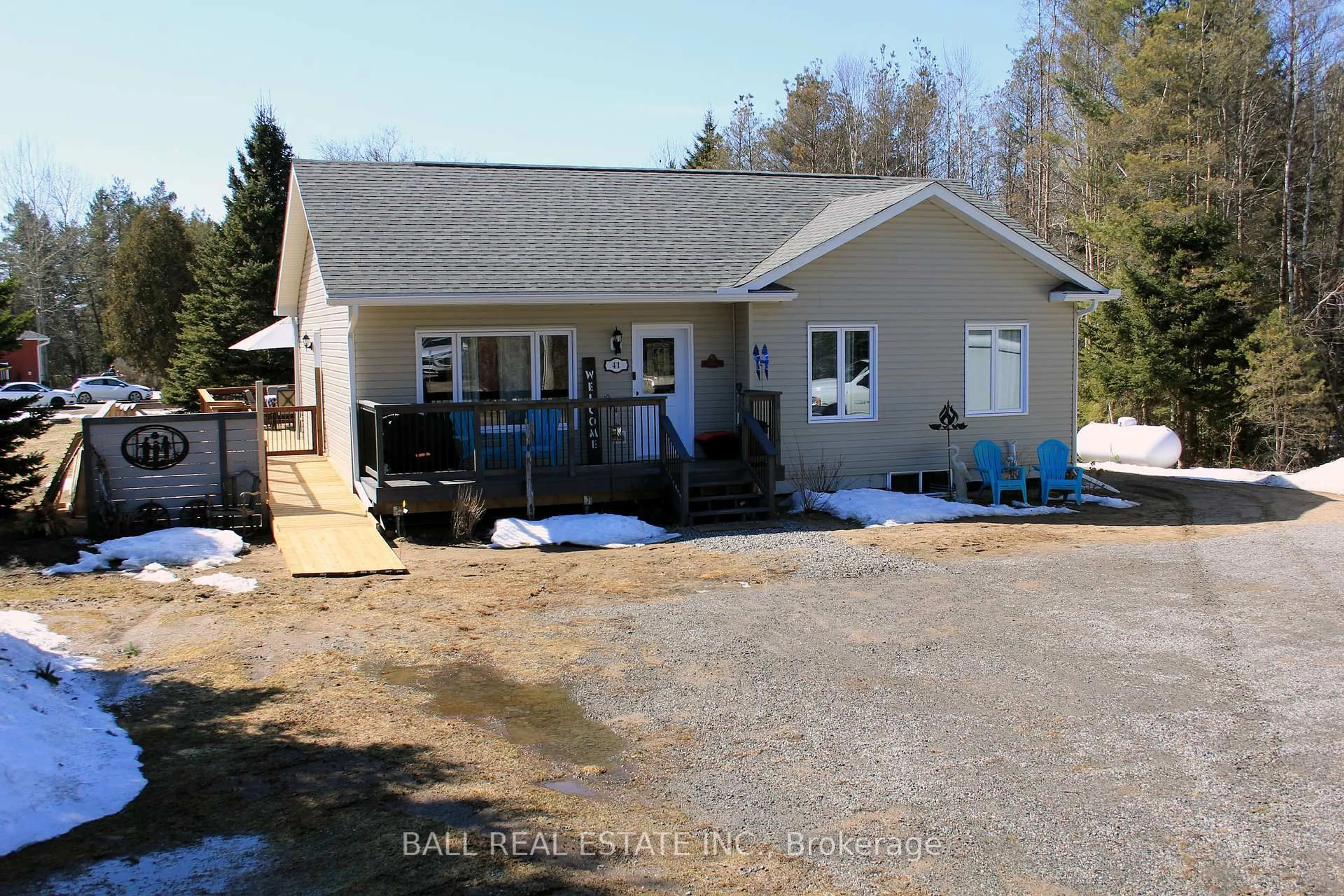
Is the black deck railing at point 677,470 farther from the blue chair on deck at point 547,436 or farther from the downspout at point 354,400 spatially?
the downspout at point 354,400

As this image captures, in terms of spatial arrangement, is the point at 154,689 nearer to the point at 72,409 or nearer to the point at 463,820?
the point at 463,820

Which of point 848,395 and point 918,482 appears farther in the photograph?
point 918,482

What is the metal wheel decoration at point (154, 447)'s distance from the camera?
12.2m

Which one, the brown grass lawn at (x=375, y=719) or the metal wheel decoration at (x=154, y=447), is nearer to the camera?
the brown grass lawn at (x=375, y=719)

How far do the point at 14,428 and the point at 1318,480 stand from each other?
67.0 feet

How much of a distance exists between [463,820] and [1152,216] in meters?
28.0

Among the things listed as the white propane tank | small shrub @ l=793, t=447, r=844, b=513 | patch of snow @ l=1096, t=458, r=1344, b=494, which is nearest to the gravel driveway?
small shrub @ l=793, t=447, r=844, b=513

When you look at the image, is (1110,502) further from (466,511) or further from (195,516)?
(195,516)

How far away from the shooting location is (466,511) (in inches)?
494

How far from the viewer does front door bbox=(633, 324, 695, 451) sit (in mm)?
15203

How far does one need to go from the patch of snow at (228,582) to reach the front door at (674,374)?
6588 mm

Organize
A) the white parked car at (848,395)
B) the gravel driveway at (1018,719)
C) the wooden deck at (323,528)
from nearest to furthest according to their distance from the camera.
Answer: the gravel driveway at (1018,719) < the wooden deck at (323,528) < the white parked car at (848,395)

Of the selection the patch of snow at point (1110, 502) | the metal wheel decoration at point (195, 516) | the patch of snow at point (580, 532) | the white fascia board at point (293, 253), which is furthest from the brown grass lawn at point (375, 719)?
the white fascia board at point (293, 253)

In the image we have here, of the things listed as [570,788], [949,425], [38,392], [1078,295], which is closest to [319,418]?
[949,425]
